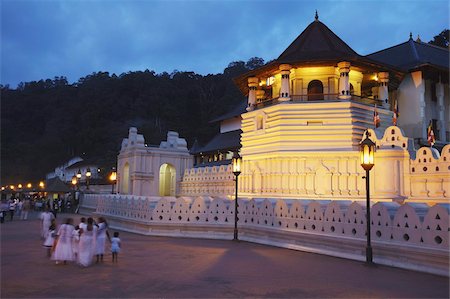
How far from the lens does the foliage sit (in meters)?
77.4

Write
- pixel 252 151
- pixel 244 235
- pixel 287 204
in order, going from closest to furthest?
pixel 287 204, pixel 244 235, pixel 252 151

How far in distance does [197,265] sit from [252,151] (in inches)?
656

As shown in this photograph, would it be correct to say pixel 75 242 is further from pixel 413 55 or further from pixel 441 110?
pixel 413 55

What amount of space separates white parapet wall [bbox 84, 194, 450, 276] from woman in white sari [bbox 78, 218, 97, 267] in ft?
21.0

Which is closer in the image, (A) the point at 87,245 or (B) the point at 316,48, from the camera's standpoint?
(A) the point at 87,245

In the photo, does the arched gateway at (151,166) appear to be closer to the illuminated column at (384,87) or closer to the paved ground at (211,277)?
the illuminated column at (384,87)

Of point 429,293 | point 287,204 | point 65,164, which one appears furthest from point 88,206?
point 65,164

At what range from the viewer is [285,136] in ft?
81.3

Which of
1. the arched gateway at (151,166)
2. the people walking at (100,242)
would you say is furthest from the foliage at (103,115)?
the people walking at (100,242)

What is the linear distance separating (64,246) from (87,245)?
65 centimetres

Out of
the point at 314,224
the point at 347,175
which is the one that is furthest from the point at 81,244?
the point at 347,175

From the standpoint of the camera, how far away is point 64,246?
440 inches

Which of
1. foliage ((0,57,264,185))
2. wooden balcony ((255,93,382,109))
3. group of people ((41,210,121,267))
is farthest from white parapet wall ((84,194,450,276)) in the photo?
foliage ((0,57,264,185))

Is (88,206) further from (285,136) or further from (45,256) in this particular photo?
(45,256)
